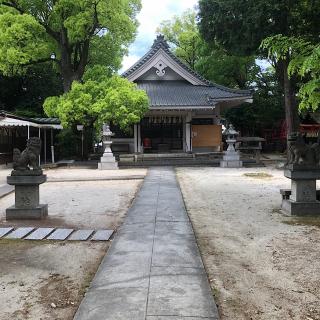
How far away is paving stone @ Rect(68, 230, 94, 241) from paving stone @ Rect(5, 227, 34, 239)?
0.84 m

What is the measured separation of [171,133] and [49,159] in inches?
363

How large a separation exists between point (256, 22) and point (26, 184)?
41.4 feet

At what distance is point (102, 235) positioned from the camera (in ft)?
23.5

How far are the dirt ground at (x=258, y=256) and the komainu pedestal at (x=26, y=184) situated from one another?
10.9 feet

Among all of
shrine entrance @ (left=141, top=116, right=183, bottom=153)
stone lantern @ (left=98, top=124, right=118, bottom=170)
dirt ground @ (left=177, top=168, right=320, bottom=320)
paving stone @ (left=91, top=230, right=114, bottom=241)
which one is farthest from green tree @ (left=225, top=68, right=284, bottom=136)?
paving stone @ (left=91, top=230, right=114, bottom=241)

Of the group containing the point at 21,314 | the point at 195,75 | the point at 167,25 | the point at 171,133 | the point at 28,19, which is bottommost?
the point at 21,314

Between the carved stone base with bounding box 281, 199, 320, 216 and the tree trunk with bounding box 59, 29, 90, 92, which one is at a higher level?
the tree trunk with bounding box 59, 29, 90, 92

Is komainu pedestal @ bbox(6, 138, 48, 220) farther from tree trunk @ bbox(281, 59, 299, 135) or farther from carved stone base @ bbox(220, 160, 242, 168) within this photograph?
carved stone base @ bbox(220, 160, 242, 168)

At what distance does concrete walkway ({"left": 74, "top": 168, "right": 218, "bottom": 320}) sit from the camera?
12.7 feet

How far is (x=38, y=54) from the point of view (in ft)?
78.7

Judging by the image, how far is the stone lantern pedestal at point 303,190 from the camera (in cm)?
892

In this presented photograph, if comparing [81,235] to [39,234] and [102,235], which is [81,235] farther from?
[39,234]

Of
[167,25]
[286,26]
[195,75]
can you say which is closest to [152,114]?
[195,75]

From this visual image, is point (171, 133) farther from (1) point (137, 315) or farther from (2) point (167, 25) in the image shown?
(1) point (137, 315)
